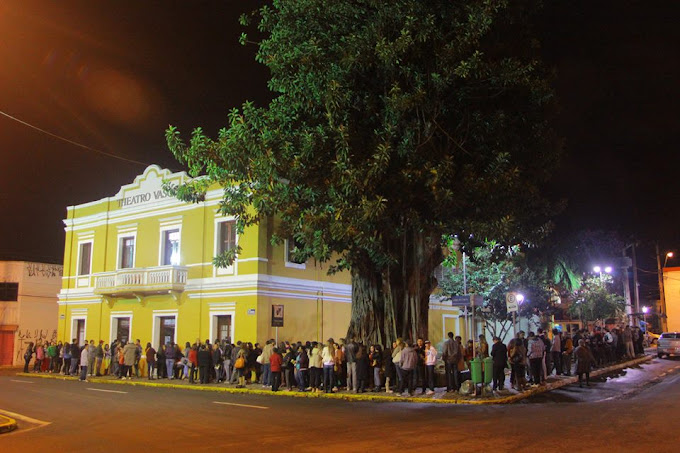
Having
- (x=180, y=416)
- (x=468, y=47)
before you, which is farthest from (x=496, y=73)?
(x=180, y=416)

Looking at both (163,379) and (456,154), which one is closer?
(456,154)

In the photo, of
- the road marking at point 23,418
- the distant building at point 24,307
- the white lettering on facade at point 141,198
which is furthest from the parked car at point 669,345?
the distant building at point 24,307

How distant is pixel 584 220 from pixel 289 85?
1179 cm

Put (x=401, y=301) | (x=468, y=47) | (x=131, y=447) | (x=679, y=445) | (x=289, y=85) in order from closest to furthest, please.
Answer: (x=679, y=445) → (x=131, y=447) → (x=468, y=47) → (x=289, y=85) → (x=401, y=301)

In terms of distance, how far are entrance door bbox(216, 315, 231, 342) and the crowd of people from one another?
1027mm

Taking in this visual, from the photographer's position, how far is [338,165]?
A: 1544 cm

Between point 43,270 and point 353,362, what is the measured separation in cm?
3083

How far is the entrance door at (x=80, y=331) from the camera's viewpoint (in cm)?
3208

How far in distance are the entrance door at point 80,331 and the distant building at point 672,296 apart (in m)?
49.1

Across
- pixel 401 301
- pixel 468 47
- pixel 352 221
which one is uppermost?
pixel 468 47

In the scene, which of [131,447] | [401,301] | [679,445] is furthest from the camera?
[401,301]

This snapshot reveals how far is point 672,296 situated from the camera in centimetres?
5641

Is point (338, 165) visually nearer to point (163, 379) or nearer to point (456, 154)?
point (456, 154)

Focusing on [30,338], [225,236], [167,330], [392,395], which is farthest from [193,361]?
[30,338]
